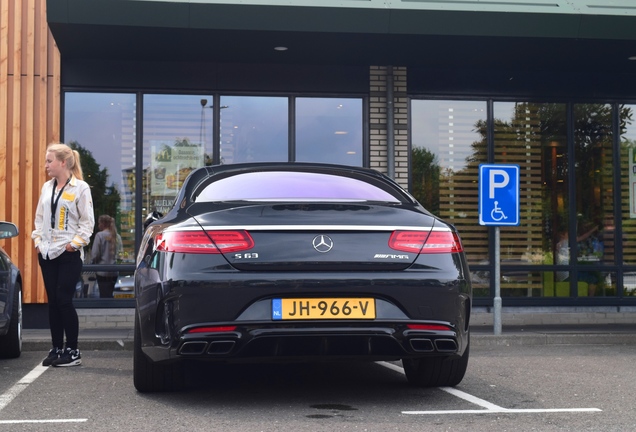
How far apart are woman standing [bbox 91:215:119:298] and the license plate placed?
25.6 ft

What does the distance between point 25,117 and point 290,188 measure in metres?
7.20

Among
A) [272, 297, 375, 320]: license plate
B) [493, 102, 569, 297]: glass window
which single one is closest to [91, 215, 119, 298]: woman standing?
[493, 102, 569, 297]: glass window

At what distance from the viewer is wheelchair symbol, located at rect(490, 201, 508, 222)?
1109 cm

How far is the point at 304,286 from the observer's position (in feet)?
18.5

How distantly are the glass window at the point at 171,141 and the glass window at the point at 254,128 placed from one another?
0.79 feet

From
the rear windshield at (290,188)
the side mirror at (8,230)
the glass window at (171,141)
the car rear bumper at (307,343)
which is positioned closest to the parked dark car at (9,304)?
the side mirror at (8,230)

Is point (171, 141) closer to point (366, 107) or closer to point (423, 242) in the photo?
point (366, 107)

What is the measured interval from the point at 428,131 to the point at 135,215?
13.6ft

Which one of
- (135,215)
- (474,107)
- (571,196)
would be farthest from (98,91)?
(571,196)

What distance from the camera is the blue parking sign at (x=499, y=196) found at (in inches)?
435

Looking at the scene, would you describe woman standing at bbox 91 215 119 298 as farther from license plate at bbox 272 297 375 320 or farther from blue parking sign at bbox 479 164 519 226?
license plate at bbox 272 297 375 320

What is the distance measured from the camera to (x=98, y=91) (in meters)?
13.3

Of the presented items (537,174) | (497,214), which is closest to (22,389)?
(497,214)

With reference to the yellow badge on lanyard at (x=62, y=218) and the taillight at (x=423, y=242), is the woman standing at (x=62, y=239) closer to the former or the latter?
the yellow badge on lanyard at (x=62, y=218)
